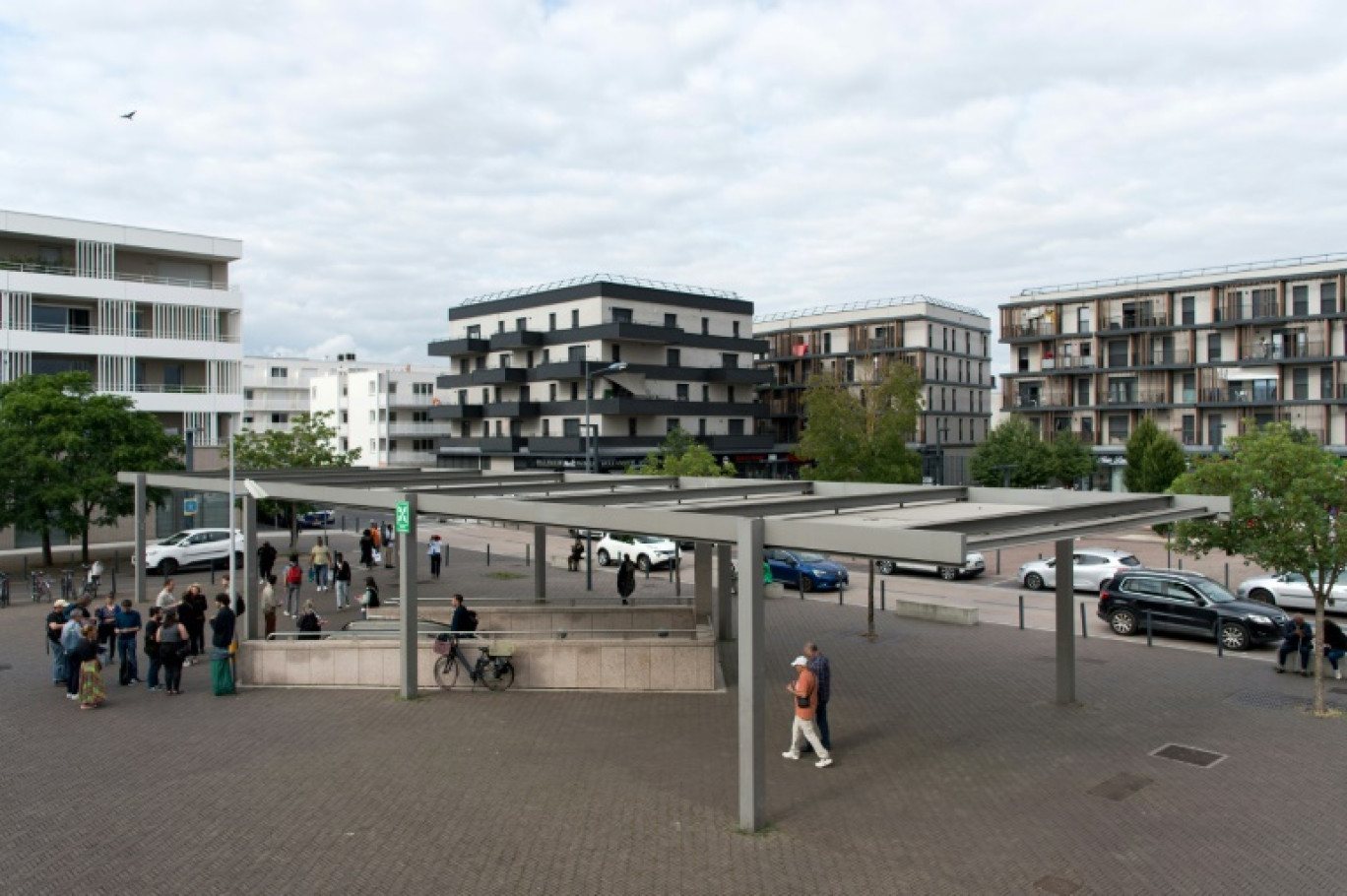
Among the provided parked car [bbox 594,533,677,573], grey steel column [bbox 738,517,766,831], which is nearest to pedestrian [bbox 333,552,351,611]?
parked car [bbox 594,533,677,573]

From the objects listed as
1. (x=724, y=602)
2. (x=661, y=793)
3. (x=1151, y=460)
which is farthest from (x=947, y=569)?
(x=1151, y=460)

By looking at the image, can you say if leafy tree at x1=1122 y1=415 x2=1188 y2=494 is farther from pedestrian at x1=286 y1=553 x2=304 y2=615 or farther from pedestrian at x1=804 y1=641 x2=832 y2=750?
pedestrian at x1=804 y1=641 x2=832 y2=750

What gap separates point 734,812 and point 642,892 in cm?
219

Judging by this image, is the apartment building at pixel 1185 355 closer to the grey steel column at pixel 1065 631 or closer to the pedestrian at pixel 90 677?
the grey steel column at pixel 1065 631

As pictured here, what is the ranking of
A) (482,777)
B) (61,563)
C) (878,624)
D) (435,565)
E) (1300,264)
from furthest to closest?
(1300,264) < (61,563) < (435,565) < (878,624) < (482,777)

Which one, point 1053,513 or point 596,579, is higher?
point 1053,513

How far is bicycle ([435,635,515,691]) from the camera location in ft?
53.8

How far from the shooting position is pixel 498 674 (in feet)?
53.9

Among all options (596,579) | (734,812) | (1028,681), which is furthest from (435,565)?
(734,812)

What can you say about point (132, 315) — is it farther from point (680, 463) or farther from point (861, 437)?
point (861, 437)

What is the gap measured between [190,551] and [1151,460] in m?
47.4

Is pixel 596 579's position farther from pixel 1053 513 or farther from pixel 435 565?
pixel 1053 513

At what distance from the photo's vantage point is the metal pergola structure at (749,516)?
10.4m

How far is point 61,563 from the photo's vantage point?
3566 cm
